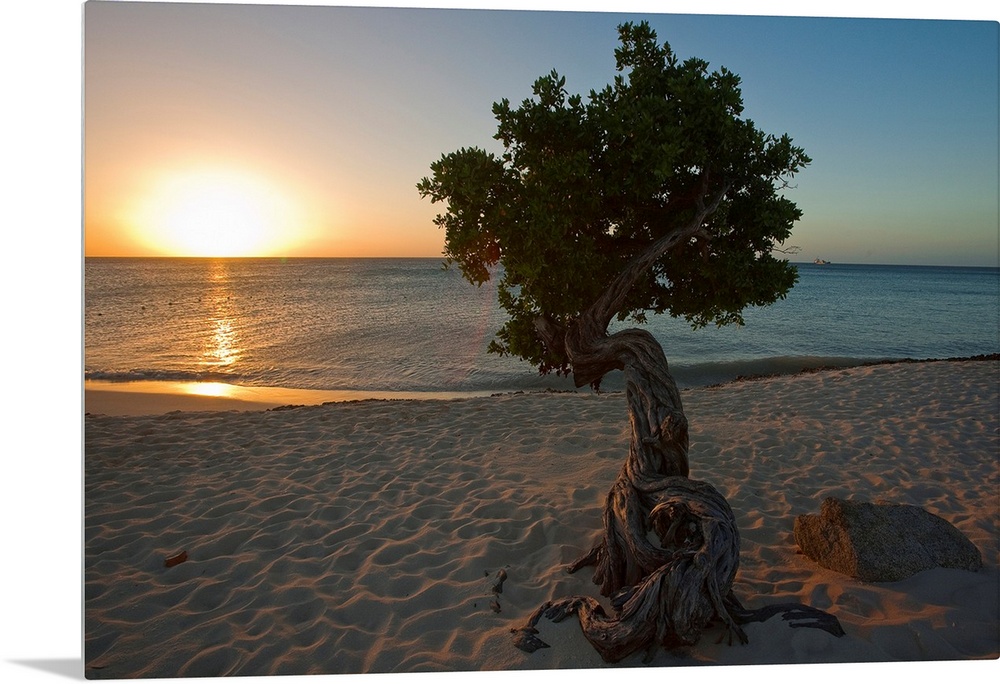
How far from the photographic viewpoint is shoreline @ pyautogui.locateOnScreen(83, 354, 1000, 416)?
1095 cm

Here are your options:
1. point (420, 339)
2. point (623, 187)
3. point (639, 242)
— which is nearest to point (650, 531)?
point (639, 242)

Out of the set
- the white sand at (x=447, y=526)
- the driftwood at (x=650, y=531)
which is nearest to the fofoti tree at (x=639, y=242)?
the driftwood at (x=650, y=531)

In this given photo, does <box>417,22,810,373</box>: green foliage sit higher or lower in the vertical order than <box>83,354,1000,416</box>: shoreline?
higher

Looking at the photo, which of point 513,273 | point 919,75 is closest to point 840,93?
point 919,75

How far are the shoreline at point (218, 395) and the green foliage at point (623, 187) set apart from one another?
641cm

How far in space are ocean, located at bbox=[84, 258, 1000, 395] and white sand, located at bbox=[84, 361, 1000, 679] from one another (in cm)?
463

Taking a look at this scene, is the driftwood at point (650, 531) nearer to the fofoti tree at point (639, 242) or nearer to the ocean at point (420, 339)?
the fofoti tree at point (639, 242)

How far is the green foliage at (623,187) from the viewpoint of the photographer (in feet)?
13.7

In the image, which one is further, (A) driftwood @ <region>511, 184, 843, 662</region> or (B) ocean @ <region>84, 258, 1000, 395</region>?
(B) ocean @ <region>84, 258, 1000, 395</region>

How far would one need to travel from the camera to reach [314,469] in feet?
22.5

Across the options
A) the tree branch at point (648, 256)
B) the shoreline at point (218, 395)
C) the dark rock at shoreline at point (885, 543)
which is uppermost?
the tree branch at point (648, 256)

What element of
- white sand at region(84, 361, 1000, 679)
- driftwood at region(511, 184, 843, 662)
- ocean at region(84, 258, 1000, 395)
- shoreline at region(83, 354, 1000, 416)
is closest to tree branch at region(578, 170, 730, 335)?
driftwood at region(511, 184, 843, 662)

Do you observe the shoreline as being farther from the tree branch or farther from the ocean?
the tree branch

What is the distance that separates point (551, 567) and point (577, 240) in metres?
2.63
